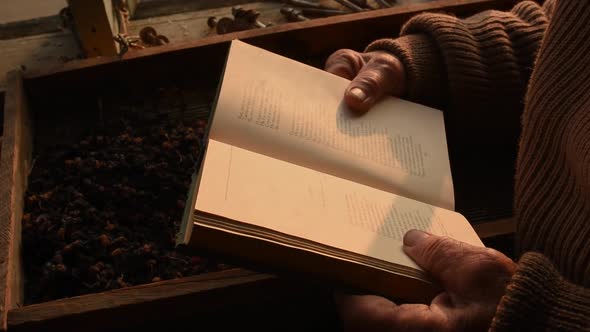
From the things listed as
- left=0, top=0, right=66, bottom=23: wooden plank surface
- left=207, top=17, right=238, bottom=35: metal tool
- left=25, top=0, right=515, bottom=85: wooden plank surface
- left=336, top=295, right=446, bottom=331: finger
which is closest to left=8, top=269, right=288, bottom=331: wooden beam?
left=336, top=295, right=446, bottom=331: finger

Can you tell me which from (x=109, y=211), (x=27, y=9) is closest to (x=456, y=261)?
(x=109, y=211)

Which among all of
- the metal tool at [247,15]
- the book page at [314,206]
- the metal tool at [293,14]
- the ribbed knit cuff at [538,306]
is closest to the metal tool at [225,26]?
the metal tool at [247,15]

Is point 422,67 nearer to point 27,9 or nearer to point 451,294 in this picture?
point 451,294

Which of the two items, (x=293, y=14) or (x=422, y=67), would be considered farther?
(x=293, y=14)

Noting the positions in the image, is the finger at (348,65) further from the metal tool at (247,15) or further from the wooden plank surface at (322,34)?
the metal tool at (247,15)

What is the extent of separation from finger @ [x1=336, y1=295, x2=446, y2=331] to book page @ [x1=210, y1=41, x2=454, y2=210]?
19 centimetres

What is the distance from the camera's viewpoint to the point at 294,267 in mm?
655

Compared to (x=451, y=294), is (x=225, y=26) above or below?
above

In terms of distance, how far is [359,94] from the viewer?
0.93m

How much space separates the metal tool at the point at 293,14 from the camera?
4.52 ft

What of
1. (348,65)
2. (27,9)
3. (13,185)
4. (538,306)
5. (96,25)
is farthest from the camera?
(27,9)

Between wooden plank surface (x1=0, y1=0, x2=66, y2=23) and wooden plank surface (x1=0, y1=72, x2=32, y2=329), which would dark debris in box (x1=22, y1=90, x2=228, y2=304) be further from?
wooden plank surface (x1=0, y1=0, x2=66, y2=23)

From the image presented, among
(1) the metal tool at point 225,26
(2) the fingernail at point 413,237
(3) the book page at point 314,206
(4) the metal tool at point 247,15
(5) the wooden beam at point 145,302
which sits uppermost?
(4) the metal tool at point 247,15

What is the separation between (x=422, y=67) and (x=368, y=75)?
12cm
